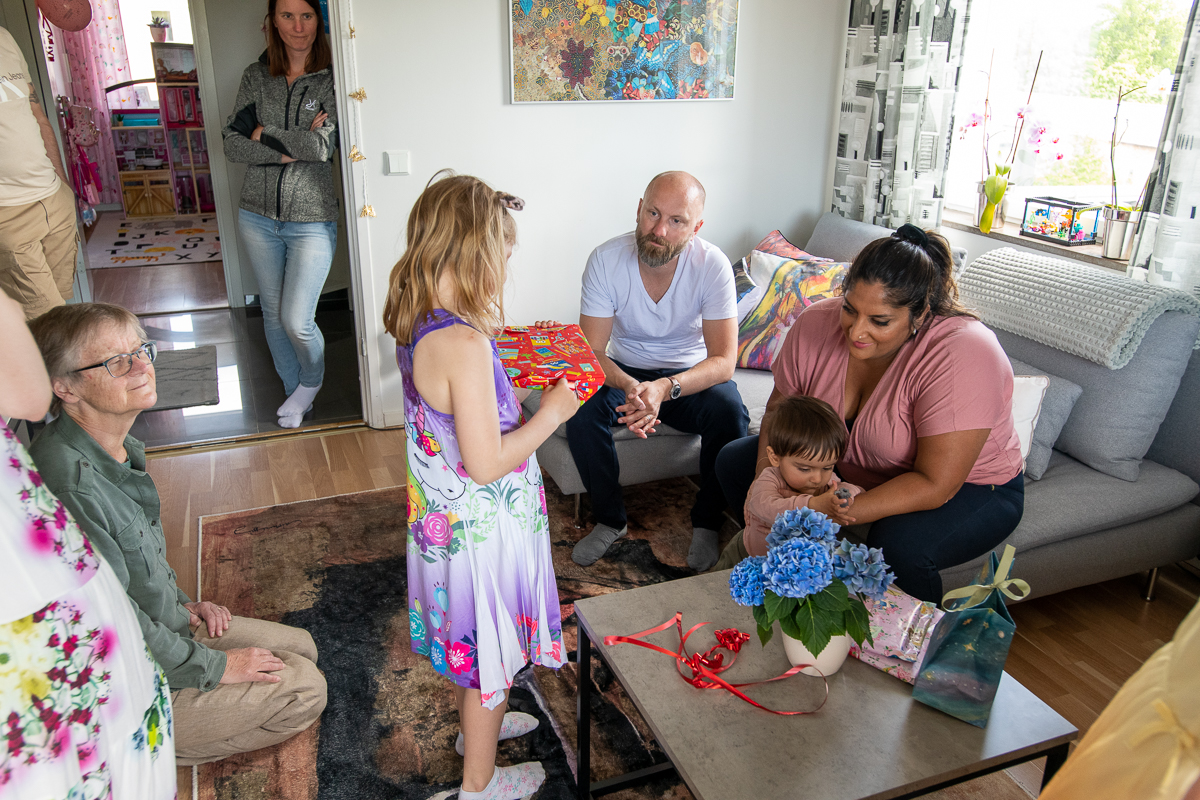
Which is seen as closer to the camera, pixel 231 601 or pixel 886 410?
pixel 886 410

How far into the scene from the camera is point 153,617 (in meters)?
1.50

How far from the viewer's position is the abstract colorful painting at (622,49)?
3102mm

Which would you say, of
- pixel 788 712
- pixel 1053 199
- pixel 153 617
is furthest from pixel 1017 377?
pixel 153 617

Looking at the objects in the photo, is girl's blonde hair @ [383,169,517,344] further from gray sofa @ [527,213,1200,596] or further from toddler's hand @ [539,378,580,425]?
gray sofa @ [527,213,1200,596]

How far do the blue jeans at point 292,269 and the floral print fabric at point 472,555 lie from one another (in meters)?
1.97

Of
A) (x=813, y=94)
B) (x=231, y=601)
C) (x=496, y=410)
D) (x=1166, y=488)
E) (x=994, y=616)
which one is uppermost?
(x=813, y=94)

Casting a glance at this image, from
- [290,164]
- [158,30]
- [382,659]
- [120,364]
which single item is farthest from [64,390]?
[158,30]

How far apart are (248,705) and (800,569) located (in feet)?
3.59

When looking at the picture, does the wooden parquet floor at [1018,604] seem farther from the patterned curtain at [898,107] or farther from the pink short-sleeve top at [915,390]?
the patterned curtain at [898,107]

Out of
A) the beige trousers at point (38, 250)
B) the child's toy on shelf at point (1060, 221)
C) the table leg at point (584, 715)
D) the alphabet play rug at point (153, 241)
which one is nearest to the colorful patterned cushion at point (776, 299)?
the child's toy on shelf at point (1060, 221)

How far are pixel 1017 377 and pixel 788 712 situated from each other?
1.35 metres

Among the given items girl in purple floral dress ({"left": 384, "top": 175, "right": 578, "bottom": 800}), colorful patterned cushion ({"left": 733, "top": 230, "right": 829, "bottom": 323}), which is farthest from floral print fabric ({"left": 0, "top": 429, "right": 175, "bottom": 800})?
colorful patterned cushion ({"left": 733, "top": 230, "right": 829, "bottom": 323})

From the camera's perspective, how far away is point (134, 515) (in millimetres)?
1444

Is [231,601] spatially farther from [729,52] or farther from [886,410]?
[729,52]
